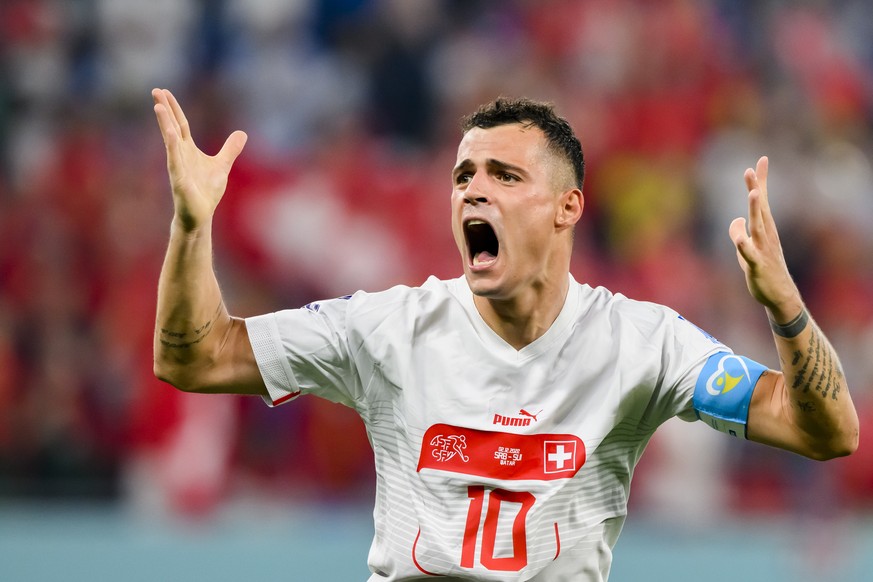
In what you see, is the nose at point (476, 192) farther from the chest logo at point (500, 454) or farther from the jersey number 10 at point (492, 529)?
the jersey number 10 at point (492, 529)

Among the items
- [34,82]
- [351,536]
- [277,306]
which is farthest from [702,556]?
[34,82]

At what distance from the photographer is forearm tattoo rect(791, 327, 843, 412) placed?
12.1 ft

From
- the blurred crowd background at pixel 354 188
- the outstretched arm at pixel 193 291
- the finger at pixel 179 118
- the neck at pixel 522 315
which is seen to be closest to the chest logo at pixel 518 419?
the neck at pixel 522 315

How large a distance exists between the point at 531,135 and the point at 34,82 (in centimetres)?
682

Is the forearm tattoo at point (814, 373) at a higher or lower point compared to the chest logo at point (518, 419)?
higher

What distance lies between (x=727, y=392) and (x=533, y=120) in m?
0.98

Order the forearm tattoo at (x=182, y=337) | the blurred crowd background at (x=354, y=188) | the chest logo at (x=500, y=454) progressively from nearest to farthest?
the forearm tattoo at (x=182, y=337) → the chest logo at (x=500, y=454) → the blurred crowd background at (x=354, y=188)

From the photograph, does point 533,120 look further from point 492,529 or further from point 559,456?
point 492,529

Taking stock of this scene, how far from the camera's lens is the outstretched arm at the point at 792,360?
12.1 ft

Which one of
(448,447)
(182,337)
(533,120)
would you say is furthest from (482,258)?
(182,337)

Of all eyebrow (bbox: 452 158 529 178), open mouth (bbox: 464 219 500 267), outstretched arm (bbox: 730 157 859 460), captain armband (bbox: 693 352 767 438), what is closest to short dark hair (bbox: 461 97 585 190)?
eyebrow (bbox: 452 158 529 178)

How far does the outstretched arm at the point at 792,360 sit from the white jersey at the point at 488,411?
0.30m

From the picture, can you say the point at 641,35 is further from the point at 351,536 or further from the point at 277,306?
the point at 351,536

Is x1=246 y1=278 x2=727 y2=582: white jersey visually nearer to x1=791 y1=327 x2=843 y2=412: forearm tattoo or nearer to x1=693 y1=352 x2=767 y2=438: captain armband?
x1=693 y1=352 x2=767 y2=438: captain armband
